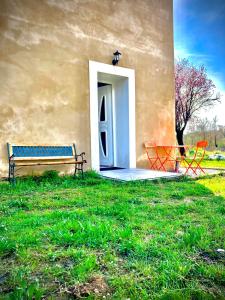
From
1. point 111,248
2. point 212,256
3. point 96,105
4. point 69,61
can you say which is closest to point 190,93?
point 96,105

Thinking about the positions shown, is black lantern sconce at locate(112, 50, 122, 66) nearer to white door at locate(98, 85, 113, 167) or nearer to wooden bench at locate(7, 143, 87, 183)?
white door at locate(98, 85, 113, 167)

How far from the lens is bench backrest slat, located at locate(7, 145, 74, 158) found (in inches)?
197

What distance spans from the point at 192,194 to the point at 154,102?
13.4 ft

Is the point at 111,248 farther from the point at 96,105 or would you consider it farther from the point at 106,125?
the point at 106,125

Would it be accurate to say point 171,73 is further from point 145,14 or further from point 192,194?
point 192,194

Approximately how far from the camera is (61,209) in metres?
3.11

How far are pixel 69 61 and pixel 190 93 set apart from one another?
11.0 m

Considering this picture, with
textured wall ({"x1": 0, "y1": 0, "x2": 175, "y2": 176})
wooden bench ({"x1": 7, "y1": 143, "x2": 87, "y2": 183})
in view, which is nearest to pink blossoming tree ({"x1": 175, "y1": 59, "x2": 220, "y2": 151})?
textured wall ({"x1": 0, "y1": 0, "x2": 175, "y2": 176})

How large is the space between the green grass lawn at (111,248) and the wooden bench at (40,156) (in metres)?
1.39

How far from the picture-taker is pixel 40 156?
17.1ft

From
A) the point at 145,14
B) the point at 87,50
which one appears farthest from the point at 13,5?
the point at 145,14

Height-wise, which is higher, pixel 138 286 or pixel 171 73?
pixel 171 73

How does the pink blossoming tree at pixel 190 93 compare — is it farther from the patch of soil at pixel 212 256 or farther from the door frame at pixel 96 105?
the patch of soil at pixel 212 256

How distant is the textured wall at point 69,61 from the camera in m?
5.10
